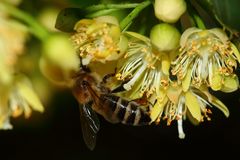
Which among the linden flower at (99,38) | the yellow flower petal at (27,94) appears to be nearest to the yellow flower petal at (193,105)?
the linden flower at (99,38)

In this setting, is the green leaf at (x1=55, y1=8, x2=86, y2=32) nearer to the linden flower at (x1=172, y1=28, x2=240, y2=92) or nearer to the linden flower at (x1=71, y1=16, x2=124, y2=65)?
the linden flower at (x1=71, y1=16, x2=124, y2=65)

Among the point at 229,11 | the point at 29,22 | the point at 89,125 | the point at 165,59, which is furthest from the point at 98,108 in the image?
the point at 29,22

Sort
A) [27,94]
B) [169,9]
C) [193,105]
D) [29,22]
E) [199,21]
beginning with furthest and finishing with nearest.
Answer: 1. [193,105]
2. [199,21]
3. [169,9]
4. [27,94]
5. [29,22]

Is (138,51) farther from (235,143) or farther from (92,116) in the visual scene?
(235,143)

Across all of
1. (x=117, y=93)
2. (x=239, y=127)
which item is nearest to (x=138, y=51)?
(x=117, y=93)

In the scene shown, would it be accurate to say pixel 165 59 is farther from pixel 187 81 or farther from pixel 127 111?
pixel 127 111

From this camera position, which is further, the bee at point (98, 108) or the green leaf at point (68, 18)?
the bee at point (98, 108)

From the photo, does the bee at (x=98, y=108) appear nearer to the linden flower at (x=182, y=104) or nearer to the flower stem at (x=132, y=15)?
the linden flower at (x=182, y=104)
